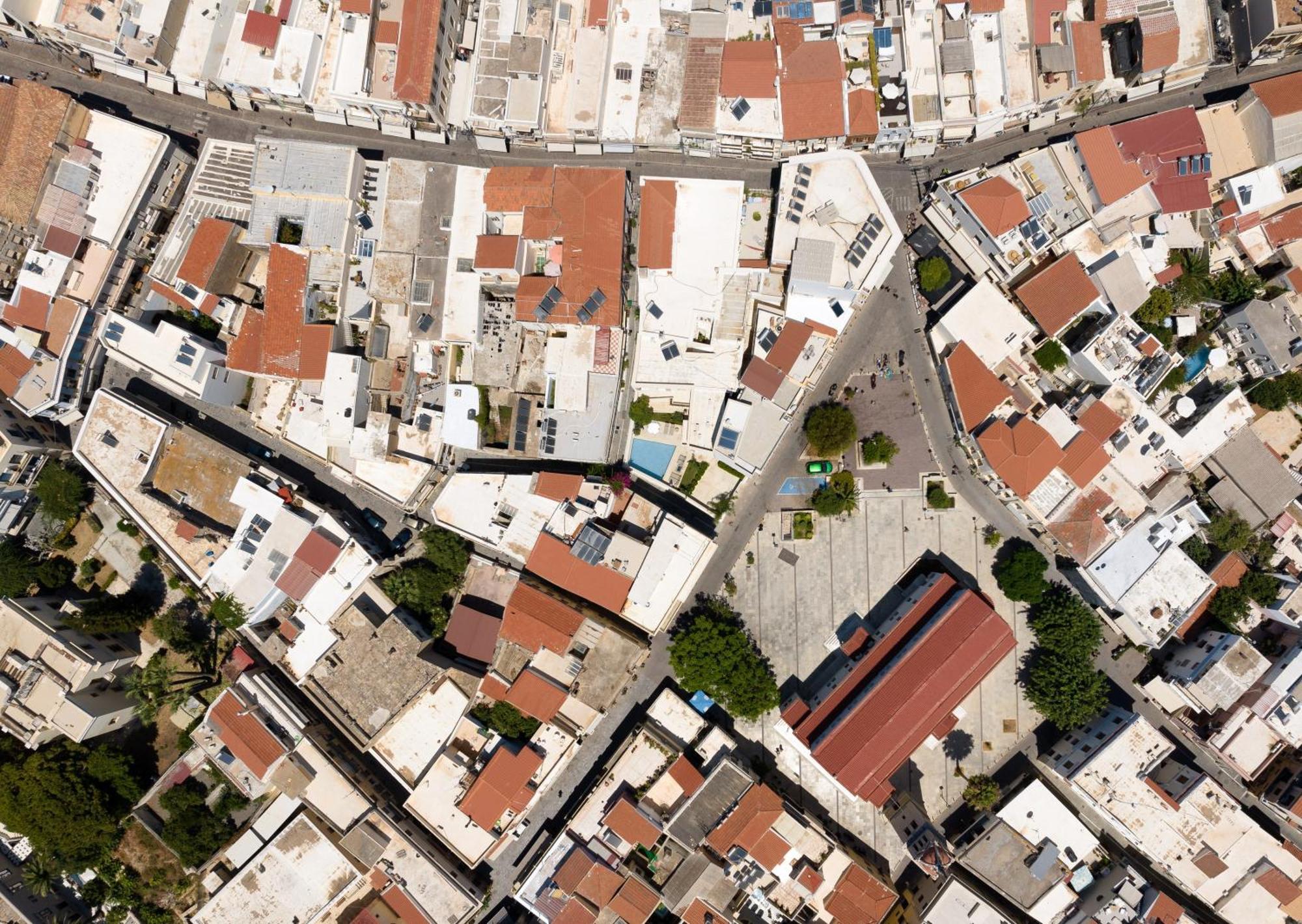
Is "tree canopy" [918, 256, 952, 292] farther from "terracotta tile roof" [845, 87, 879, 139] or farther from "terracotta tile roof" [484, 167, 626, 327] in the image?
"terracotta tile roof" [484, 167, 626, 327]

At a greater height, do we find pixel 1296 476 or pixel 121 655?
Answer: pixel 1296 476

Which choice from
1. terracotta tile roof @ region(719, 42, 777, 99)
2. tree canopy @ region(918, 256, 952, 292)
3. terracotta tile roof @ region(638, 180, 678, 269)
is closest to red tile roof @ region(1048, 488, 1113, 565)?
tree canopy @ region(918, 256, 952, 292)

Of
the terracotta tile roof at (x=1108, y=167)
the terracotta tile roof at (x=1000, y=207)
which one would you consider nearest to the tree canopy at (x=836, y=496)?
the terracotta tile roof at (x=1000, y=207)

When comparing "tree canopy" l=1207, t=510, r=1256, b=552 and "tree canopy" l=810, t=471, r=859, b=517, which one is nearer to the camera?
"tree canopy" l=1207, t=510, r=1256, b=552

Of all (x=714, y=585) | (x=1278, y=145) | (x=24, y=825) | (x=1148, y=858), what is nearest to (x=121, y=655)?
(x=24, y=825)

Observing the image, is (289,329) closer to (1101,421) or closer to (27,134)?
(27,134)

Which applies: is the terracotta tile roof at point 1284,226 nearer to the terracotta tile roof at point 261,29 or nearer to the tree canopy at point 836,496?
the tree canopy at point 836,496

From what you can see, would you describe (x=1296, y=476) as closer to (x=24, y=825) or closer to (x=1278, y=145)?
(x=1278, y=145)
